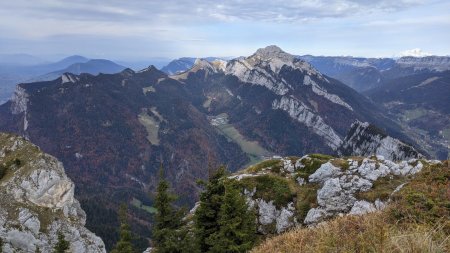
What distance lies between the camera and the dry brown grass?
27.9 feet

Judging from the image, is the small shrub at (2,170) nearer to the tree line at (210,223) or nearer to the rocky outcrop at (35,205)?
the rocky outcrop at (35,205)

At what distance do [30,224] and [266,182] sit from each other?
2318 inches

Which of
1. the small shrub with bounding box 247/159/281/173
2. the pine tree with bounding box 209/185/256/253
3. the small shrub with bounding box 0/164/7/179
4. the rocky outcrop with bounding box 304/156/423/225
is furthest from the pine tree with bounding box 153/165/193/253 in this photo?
the small shrub with bounding box 0/164/7/179

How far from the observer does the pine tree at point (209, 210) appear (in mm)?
33844

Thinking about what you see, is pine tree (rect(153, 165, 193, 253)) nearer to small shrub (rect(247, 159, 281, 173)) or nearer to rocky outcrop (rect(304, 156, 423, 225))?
rocky outcrop (rect(304, 156, 423, 225))

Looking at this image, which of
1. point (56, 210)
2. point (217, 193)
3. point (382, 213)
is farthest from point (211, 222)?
point (56, 210)

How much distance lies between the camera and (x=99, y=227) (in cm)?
19588

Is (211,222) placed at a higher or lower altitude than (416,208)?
lower

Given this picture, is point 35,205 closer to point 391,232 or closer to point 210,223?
point 210,223

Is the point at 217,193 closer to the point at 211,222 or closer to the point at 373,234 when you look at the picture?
the point at 211,222

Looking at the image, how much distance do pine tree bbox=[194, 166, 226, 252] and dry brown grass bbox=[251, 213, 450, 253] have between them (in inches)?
809

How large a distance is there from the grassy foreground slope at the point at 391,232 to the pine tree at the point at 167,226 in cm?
2286

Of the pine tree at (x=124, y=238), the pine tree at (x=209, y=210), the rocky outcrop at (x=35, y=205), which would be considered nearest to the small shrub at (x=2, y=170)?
the rocky outcrop at (x=35, y=205)

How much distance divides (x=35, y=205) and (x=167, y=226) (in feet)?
205
